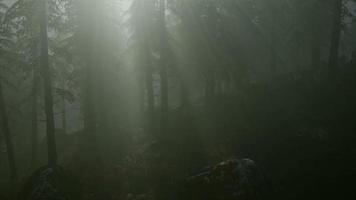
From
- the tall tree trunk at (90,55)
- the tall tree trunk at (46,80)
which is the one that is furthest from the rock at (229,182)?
the tall tree trunk at (90,55)

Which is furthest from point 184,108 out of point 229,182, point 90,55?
point 229,182

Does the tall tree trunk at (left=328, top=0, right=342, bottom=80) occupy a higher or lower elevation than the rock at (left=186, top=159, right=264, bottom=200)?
higher

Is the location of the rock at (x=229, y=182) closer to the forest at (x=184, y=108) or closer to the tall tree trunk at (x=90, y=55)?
the forest at (x=184, y=108)

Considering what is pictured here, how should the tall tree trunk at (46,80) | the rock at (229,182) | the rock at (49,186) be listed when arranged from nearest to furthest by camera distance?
1. the rock at (229,182)
2. the rock at (49,186)
3. the tall tree trunk at (46,80)

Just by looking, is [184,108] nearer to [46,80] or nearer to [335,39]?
[335,39]

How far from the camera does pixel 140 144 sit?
22422 mm

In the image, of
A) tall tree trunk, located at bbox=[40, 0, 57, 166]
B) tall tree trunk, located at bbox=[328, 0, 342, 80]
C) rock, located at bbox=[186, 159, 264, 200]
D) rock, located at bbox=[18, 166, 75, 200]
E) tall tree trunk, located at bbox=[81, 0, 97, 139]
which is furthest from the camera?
tall tree trunk, located at bbox=[328, 0, 342, 80]

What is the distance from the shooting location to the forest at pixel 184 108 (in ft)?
47.0

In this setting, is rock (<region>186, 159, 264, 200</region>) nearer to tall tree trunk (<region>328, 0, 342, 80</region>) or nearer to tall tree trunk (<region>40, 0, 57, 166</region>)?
tall tree trunk (<region>40, 0, 57, 166</region>)

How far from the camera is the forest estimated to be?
564 inches

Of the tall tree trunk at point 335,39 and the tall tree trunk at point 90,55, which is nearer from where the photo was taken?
the tall tree trunk at point 90,55

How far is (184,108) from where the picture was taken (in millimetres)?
28484

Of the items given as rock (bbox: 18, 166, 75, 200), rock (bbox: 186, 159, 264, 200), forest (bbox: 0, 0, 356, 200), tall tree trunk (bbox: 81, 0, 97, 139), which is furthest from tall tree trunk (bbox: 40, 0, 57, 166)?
rock (bbox: 186, 159, 264, 200)

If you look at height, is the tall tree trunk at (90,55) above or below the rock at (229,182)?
above
